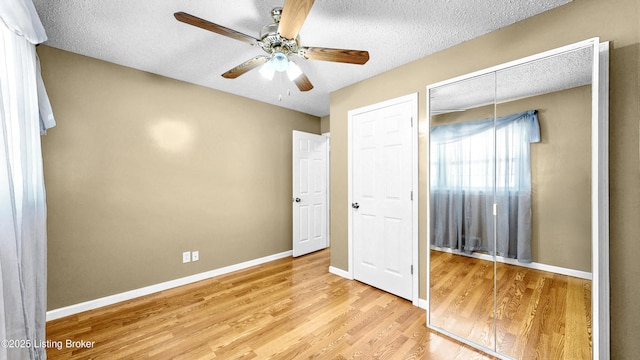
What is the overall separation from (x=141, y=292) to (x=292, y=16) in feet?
10.1

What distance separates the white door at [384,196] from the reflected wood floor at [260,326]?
10.3 inches

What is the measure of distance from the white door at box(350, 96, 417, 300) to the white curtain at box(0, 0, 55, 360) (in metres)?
2.69

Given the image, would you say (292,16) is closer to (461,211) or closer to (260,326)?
(461,211)

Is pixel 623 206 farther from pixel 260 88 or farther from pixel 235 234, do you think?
pixel 235 234

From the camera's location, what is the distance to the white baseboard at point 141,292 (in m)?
A: 2.28

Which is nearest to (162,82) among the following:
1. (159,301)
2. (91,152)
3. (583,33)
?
(91,152)

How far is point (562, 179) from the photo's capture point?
1.55 m

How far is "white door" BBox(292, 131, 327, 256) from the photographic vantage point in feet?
13.1

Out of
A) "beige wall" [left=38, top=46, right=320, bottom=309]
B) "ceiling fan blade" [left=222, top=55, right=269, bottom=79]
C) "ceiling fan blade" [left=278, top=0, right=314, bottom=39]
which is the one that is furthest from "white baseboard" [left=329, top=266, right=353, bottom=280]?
"ceiling fan blade" [left=278, top=0, right=314, bottom=39]

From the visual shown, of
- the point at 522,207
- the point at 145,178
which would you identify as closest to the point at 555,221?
the point at 522,207

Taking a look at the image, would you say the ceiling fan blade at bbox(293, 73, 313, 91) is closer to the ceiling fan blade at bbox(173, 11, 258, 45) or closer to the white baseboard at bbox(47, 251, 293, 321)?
the ceiling fan blade at bbox(173, 11, 258, 45)

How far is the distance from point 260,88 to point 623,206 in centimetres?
341

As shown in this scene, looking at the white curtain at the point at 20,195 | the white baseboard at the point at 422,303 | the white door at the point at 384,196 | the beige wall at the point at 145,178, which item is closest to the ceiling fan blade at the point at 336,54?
the white door at the point at 384,196

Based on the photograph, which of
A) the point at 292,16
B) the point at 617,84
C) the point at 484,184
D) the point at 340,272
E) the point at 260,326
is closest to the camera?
the point at 292,16
